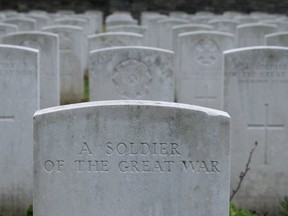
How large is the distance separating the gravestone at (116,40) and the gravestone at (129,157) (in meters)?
5.77

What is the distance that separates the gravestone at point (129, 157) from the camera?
3822 mm

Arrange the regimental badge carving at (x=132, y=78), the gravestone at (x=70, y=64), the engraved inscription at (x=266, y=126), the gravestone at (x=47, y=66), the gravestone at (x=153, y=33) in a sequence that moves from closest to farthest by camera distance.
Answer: the engraved inscription at (x=266, y=126)
the regimental badge carving at (x=132, y=78)
the gravestone at (x=47, y=66)
the gravestone at (x=70, y=64)
the gravestone at (x=153, y=33)

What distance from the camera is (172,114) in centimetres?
384

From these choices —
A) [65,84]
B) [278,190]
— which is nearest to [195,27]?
[65,84]

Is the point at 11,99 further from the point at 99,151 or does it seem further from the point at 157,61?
the point at 99,151

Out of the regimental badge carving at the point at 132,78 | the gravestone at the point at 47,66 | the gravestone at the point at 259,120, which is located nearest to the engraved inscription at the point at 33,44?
the gravestone at the point at 47,66

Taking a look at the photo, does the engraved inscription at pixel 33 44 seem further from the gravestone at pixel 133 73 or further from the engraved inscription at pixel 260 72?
the engraved inscription at pixel 260 72

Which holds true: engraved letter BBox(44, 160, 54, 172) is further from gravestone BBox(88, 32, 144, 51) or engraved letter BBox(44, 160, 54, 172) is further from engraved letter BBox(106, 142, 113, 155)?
gravestone BBox(88, 32, 144, 51)

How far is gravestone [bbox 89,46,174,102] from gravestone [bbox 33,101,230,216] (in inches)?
117

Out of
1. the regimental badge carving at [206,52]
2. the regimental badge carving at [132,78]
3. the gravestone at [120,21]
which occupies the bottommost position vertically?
the regimental badge carving at [132,78]

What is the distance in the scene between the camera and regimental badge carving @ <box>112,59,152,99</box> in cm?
684

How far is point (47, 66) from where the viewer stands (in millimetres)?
8227

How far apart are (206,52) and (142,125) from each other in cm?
533

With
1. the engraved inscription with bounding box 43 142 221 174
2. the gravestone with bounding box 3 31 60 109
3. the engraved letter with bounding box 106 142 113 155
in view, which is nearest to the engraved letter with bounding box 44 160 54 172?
the engraved inscription with bounding box 43 142 221 174
